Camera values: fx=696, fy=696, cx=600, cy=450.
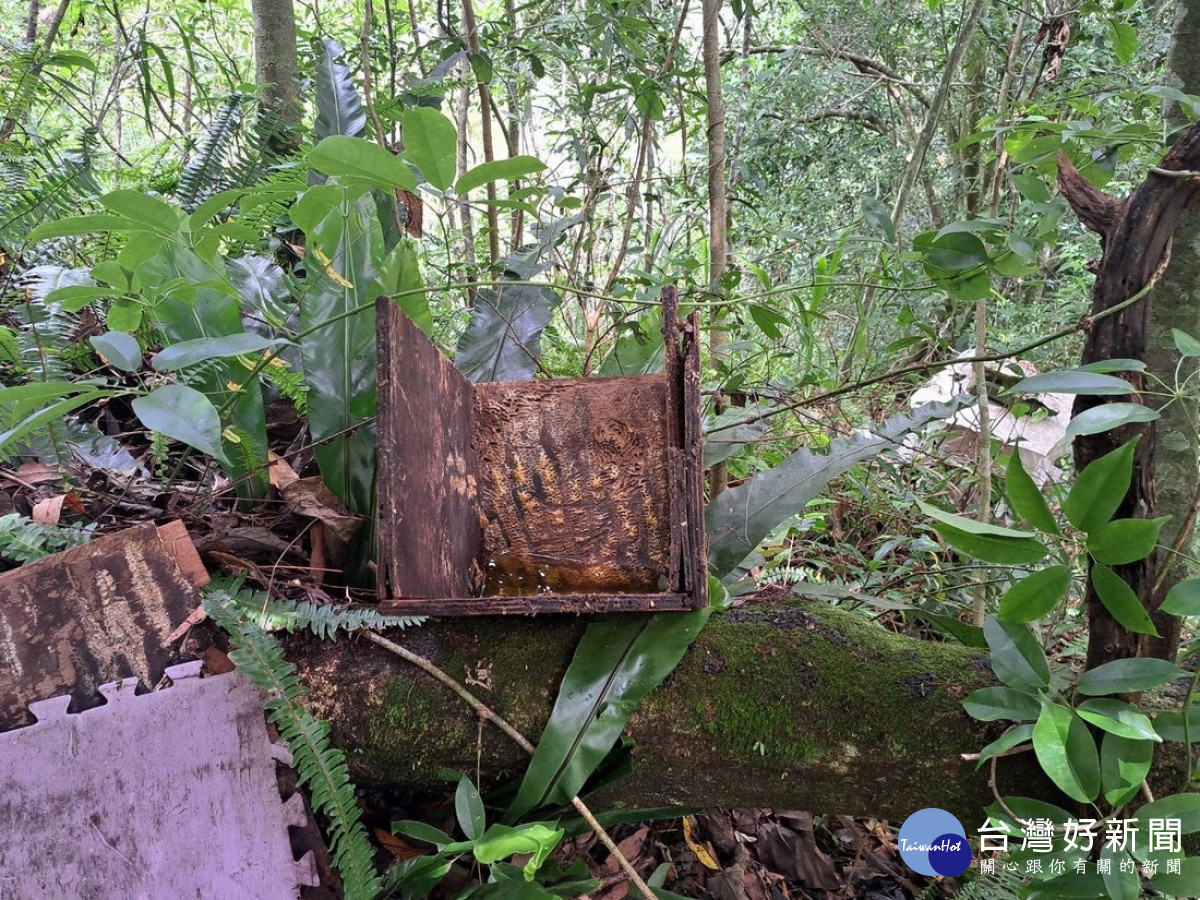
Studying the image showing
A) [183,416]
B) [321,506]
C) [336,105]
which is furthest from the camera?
[336,105]

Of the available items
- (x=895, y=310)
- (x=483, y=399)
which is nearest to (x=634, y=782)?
(x=483, y=399)

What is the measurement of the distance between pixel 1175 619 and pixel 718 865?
2.77 feet

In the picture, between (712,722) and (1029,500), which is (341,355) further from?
(1029,500)

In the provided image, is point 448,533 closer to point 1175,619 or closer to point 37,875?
point 37,875

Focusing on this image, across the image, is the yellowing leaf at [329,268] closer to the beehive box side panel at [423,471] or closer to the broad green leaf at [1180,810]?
the beehive box side panel at [423,471]

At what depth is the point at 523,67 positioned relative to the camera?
10.8 feet

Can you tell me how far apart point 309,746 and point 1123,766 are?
36.3 inches

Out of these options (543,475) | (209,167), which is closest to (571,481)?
(543,475)

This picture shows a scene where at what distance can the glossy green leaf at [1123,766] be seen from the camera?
2.53 feet

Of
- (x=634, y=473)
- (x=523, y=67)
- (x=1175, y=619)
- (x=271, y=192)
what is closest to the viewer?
(x=1175, y=619)

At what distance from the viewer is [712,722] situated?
36.0 inches

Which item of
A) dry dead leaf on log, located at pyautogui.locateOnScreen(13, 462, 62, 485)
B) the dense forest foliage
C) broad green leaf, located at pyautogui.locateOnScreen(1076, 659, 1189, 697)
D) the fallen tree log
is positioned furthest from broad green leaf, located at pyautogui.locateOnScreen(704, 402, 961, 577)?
dry dead leaf on log, located at pyautogui.locateOnScreen(13, 462, 62, 485)

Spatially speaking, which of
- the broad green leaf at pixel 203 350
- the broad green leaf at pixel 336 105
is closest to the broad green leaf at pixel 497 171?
the broad green leaf at pixel 203 350

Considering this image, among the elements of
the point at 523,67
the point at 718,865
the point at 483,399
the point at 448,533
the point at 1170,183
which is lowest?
the point at 718,865
